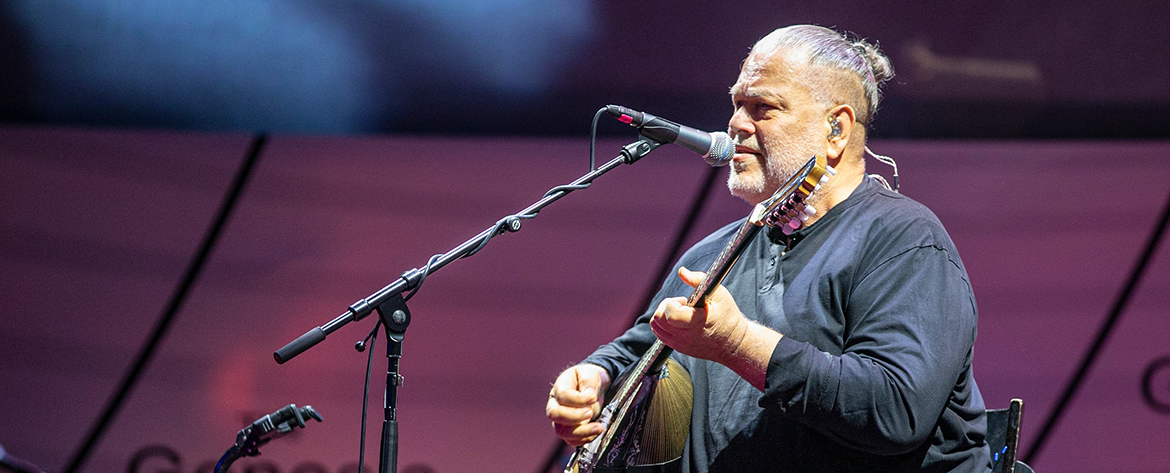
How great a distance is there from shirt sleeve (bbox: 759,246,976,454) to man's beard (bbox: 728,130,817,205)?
1.18 ft

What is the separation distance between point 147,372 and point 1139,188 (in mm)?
4001

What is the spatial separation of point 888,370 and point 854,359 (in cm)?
6

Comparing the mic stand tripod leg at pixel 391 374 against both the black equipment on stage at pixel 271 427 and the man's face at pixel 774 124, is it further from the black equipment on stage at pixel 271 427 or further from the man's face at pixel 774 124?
the man's face at pixel 774 124

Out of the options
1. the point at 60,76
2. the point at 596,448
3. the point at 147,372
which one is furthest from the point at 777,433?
the point at 60,76

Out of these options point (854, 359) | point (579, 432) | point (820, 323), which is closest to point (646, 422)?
point (579, 432)

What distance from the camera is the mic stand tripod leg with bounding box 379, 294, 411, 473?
1.67 m

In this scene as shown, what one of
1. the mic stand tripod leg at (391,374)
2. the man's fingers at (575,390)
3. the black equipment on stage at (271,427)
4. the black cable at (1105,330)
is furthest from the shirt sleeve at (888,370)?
the black cable at (1105,330)

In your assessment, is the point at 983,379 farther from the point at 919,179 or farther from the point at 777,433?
the point at 777,433

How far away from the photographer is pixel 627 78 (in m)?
3.59

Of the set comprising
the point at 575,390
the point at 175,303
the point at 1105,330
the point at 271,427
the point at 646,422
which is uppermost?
the point at 175,303

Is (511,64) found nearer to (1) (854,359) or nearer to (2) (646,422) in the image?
(2) (646,422)

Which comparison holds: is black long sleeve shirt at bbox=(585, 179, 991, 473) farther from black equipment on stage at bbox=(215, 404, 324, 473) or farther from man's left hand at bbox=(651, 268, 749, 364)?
black equipment on stage at bbox=(215, 404, 324, 473)

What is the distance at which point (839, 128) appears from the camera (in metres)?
1.96

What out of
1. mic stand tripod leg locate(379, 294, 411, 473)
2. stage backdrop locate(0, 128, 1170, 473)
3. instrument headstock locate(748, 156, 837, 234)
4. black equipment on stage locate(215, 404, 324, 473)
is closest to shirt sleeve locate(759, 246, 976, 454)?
instrument headstock locate(748, 156, 837, 234)
